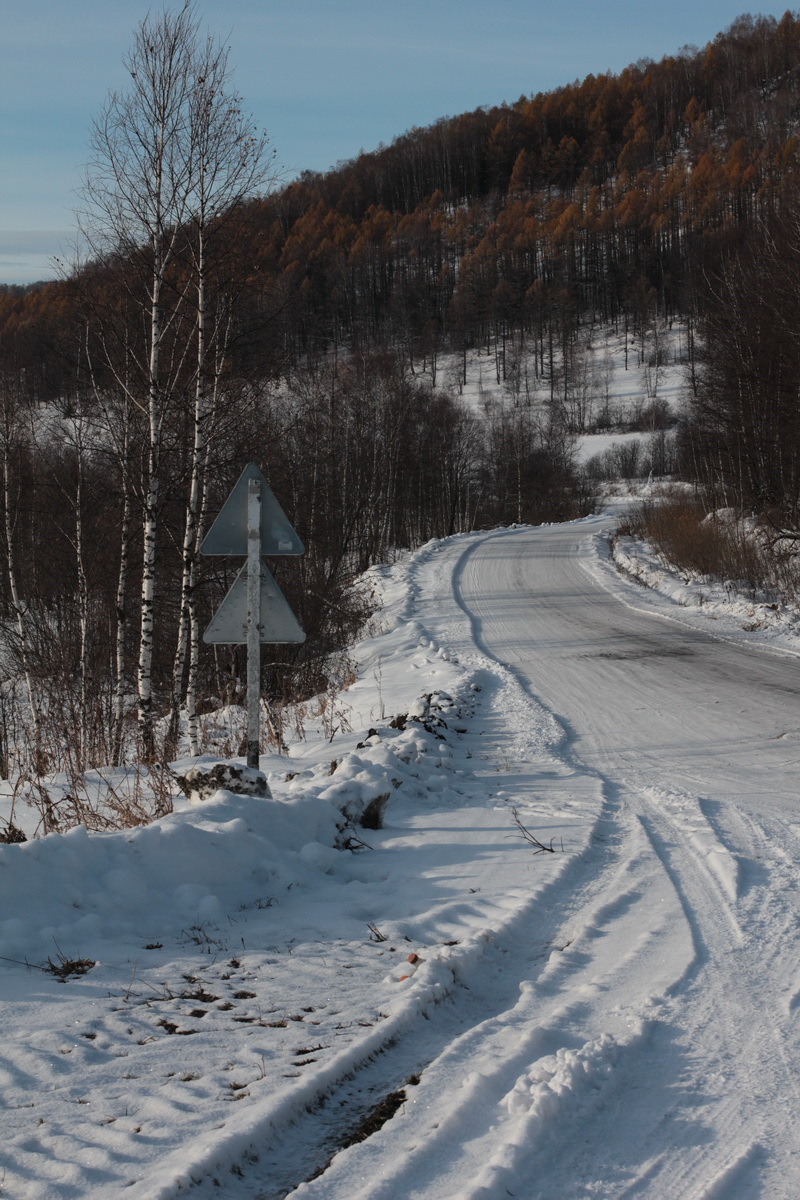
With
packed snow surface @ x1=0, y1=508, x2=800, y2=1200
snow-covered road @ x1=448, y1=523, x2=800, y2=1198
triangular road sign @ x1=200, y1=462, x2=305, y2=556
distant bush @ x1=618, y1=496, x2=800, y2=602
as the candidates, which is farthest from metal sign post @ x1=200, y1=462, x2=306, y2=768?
distant bush @ x1=618, y1=496, x2=800, y2=602

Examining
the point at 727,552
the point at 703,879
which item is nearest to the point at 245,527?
the point at 703,879

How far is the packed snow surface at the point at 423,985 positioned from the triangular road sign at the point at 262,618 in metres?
1.14

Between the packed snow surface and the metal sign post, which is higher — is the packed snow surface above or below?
below

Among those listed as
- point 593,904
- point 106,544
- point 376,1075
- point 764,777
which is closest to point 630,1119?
point 376,1075

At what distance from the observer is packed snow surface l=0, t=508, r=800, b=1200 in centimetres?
238

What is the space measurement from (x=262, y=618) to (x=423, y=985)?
9.87 feet

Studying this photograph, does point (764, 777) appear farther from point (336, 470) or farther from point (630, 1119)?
point (336, 470)

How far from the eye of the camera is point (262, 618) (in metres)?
5.82

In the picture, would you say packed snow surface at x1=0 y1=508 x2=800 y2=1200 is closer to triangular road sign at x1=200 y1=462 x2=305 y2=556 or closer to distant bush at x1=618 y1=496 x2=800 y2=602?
triangular road sign at x1=200 y1=462 x2=305 y2=556

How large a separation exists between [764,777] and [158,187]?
10783 millimetres

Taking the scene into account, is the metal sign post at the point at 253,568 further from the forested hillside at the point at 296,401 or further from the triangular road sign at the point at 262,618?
the forested hillside at the point at 296,401

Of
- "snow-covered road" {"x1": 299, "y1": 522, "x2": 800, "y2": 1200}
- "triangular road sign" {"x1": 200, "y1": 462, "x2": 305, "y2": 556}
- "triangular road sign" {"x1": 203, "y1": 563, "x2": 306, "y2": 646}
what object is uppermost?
"triangular road sign" {"x1": 200, "y1": 462, "x2": 305, "y2": 556}

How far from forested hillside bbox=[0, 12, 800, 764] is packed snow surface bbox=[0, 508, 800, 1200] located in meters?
4.35

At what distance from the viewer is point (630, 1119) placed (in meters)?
2.59
